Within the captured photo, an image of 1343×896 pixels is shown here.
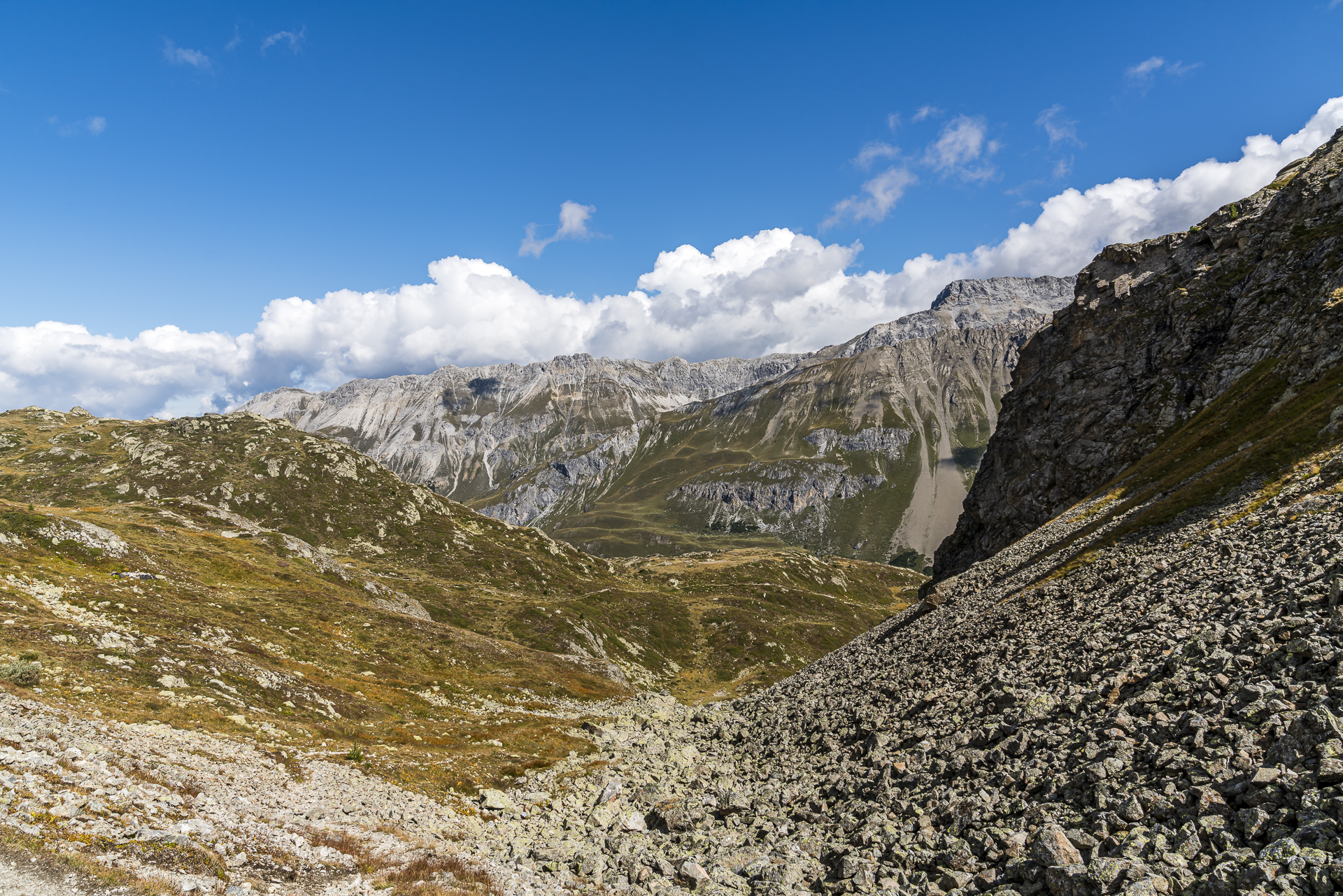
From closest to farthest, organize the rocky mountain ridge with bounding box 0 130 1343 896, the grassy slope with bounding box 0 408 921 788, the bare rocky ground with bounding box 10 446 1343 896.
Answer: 1. the bare rocky ground with bounding box 10 446 1343 896
2. the rocky mountain ridge with bounding box 0 130 1343 896
3. the grassy slope with bounding box 0 408 921 788

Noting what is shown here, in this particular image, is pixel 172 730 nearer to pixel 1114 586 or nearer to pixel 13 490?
pixel 1114 586

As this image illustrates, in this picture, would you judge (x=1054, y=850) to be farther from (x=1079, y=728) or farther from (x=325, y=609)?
(x=325, y=609)

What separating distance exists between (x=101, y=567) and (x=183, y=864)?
6583cm

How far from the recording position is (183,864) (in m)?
16.0

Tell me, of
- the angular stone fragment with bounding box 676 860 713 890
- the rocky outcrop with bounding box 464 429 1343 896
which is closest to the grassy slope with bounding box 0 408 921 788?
the rocky outcrop with bounding box 464 429 1343 896

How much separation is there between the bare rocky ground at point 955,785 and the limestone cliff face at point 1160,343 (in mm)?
56065

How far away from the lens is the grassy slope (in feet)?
128

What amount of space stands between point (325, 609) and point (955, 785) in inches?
3027

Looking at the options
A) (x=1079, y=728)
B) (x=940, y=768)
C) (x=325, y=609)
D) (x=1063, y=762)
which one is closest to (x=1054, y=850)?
(x=1063, y=762)

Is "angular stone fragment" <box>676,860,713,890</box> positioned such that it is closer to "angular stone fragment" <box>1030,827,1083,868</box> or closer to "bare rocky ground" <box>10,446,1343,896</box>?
"bare rocky ground" <box>10,446,1343,896</box>

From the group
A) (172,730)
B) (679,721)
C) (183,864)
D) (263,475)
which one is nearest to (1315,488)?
(679,721)

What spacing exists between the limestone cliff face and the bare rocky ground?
56.1 meters

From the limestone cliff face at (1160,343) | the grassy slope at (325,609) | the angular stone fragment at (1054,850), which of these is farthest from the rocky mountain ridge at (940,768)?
the limestone cliff face at (1160,343)

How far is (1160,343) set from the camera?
99.2 metres
